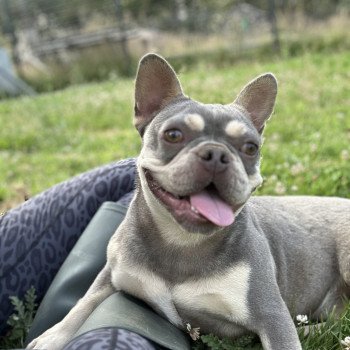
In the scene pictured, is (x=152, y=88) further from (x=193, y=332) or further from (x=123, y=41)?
(x=123, y=41)

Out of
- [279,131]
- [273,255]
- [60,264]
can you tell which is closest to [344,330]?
[273,255]

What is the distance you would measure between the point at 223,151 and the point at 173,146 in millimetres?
276

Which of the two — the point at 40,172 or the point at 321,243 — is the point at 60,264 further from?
the point at 40,172

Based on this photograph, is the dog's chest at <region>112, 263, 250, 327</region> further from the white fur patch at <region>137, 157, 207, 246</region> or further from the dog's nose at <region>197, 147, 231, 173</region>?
the dog's nose at <region>197, 147, 231, 173</region>

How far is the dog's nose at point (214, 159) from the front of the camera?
2.56 meters

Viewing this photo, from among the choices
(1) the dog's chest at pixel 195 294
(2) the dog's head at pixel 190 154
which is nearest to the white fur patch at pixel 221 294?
(1) the dog's chest at pixel 195 294

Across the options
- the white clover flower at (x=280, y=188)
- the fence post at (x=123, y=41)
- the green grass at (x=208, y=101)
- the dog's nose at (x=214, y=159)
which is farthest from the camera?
the fence post at (x=123, y=41)

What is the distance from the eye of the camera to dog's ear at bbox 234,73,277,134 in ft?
10.6

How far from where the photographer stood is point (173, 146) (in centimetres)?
277

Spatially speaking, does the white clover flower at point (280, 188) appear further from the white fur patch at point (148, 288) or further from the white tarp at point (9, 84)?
the white tarp at point (9, 84)

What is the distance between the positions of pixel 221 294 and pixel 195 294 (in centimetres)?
12

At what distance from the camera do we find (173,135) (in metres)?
2.78

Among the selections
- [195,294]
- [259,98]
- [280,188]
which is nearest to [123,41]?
[280,188]

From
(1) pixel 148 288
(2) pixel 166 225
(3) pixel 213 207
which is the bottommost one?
(1) pixel 148 288
